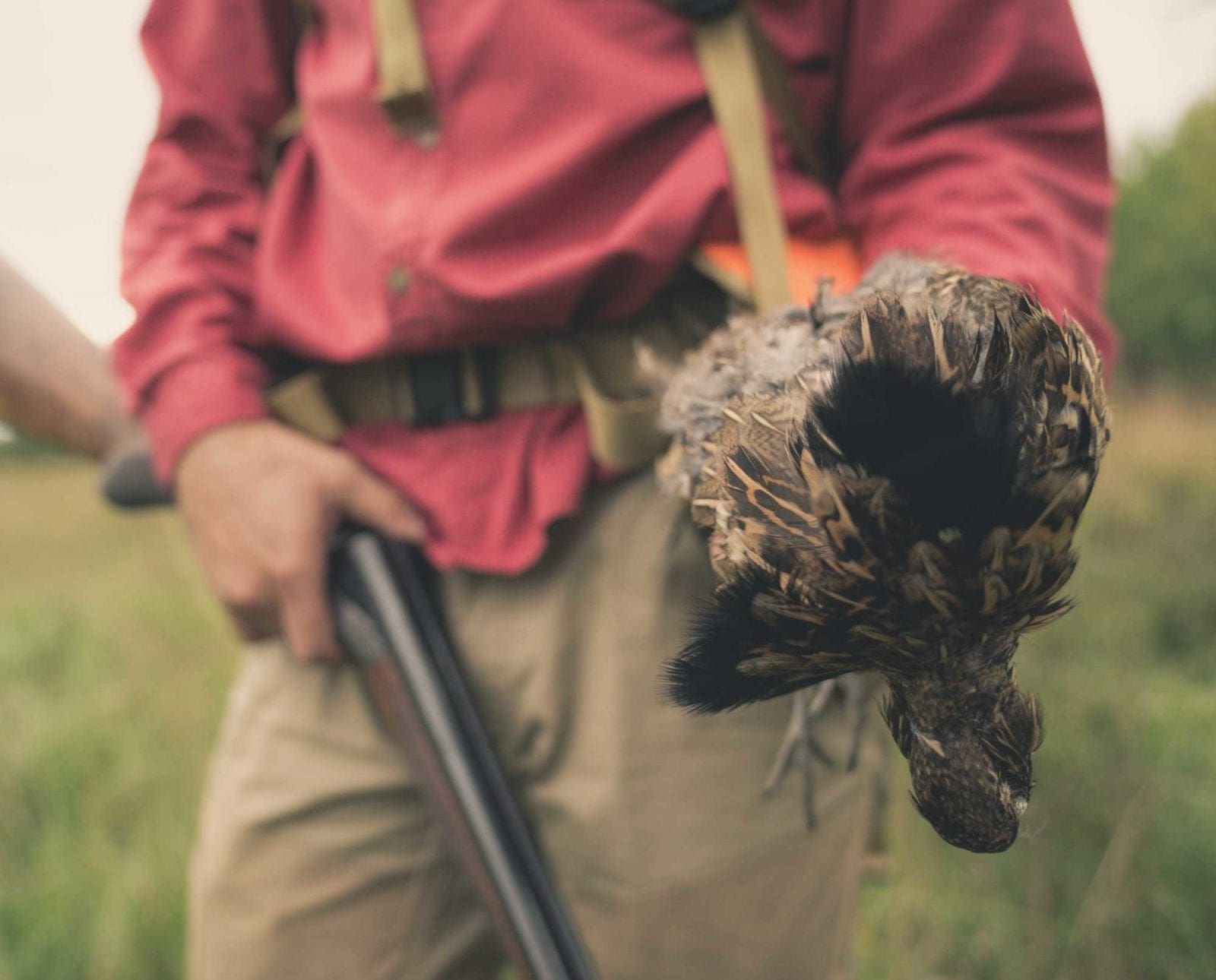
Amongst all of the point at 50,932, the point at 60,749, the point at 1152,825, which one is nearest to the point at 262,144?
the point at 50,932

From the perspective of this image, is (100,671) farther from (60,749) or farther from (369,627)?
(369,627)

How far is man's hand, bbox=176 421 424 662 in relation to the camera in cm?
143

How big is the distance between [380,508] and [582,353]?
17.9 inches

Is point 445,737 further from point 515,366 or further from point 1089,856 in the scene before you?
point 1089,856

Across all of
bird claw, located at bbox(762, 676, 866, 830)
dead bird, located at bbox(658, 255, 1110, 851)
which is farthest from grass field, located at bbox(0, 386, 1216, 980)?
bird claw, located at bbox(762, 676, 866, 830)

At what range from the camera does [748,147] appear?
125 centimetres

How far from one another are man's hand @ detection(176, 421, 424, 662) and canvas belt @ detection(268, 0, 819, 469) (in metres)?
0.13

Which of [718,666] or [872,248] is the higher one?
[718,666]

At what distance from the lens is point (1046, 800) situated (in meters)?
2.88

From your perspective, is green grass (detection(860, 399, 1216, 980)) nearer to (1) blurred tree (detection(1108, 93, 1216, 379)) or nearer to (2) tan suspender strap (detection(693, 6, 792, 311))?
(2) tan suspender strap (detection(693, 6, 792, 311))

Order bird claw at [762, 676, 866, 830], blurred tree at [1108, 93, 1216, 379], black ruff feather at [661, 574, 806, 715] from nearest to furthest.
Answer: black ruff feather at [661, 574, 806, 715], bird claw at [762, 676, 866, 830], blurred tree at [1108, 93, 1216, 379]

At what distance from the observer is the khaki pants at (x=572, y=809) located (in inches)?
56.6

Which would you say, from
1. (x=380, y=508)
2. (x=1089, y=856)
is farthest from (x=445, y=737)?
(x=1089, y=856)

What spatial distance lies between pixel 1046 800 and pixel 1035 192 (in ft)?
7.86
